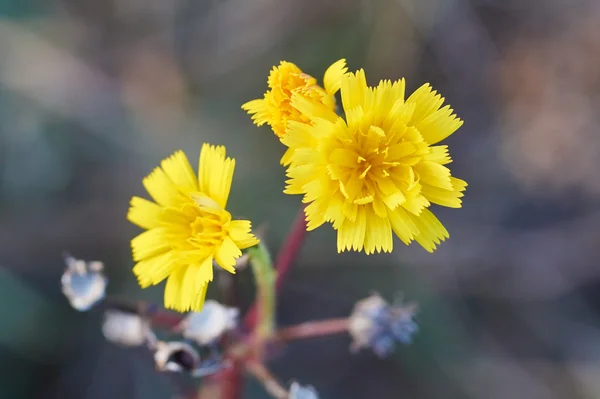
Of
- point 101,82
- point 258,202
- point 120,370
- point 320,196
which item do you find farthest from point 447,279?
point 101,82

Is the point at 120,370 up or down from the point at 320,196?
up

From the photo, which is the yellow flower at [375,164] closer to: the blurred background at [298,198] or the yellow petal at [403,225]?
the yellow petal at [403,225]

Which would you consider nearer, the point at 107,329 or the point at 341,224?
the point at 341,224

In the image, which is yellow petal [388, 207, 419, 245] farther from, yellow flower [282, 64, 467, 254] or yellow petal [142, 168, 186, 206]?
yellow petal [142, 168, 186, 206]

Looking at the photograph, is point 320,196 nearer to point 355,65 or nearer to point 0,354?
point 355,65

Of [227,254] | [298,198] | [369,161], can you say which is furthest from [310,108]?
[298,198]

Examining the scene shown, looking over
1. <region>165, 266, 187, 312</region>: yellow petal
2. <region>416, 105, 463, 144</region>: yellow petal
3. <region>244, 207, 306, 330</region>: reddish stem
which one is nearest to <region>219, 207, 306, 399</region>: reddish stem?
<region>244, 207, 306, 330</region>: reddish stem

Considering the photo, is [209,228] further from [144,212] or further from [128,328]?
[128,328]

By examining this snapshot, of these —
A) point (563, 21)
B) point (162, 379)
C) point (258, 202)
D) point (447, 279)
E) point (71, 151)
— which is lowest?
point (162, 379)
